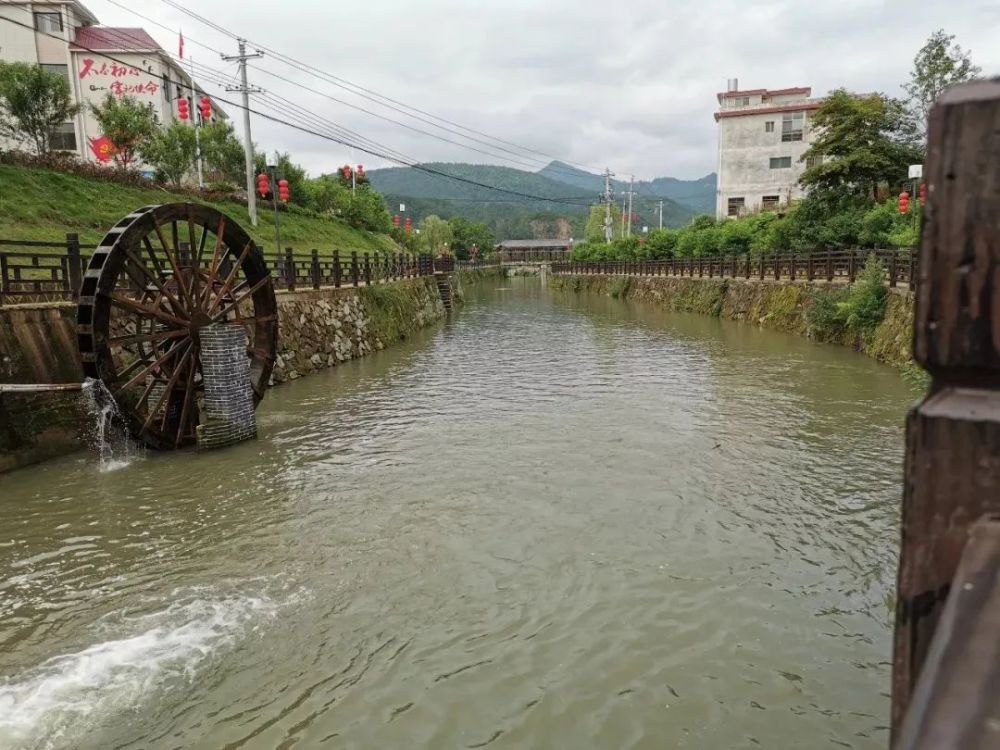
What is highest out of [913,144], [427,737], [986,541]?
[913,144]

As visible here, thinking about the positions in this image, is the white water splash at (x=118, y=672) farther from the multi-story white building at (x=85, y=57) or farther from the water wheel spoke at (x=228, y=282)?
the multi-story white building at (x=85, y=57)

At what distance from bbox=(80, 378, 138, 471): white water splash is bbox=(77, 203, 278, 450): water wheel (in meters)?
0.13

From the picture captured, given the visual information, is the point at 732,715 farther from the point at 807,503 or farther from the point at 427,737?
the point at 807,503

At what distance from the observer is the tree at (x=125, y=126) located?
103ft

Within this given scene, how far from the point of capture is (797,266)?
24.3 m

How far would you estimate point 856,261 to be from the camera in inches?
795

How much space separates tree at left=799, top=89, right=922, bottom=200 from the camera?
89.0 ft

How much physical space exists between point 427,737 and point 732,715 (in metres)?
1.87

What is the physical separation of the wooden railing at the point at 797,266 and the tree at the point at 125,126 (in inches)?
1115

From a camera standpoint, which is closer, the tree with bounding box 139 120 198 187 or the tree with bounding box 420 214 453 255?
the tree with bounding box 139 120 198 187

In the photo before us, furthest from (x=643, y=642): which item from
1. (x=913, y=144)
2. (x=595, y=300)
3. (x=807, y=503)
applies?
(x=595, y=300)

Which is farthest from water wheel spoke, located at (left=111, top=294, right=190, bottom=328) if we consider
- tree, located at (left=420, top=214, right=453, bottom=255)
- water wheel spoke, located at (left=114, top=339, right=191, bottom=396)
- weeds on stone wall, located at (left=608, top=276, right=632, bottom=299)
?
tree, located at (left=420, top=214, right=453, bottom=255)

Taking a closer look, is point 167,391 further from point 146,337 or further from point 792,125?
point 792,125

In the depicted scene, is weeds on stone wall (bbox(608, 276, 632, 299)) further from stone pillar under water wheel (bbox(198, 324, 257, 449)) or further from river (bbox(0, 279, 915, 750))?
stone pillar under water wheel (bbox(198, 324, 257, 449))
